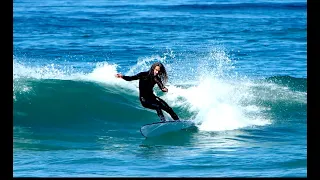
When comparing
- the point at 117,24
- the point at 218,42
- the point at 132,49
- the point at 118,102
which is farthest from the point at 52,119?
the point at 117,24

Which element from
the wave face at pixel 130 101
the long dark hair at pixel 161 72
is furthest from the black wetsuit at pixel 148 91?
the wave face at pixel 130 101

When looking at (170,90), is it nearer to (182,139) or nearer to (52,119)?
(52,119)

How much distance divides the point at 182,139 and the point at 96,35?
64.6ft

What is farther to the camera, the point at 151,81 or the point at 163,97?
the point at 163,97

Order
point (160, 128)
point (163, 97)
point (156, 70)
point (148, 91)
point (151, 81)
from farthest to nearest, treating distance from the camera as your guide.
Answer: point (163, 97) → point (160, 128) → point (148, 91) → point (151, 81) → point (156, 70)

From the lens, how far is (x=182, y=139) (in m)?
13.6

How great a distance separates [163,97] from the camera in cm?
1819

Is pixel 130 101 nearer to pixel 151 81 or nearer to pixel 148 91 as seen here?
pixel 148 91

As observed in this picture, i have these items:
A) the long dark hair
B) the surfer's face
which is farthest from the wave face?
the surfer's face

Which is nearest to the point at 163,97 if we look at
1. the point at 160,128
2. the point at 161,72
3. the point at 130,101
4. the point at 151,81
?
the point at 130,101

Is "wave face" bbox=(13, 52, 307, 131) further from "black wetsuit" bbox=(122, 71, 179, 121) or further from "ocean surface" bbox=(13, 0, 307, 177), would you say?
"black wetsuit" bbox=(122, 71, 179, 121)

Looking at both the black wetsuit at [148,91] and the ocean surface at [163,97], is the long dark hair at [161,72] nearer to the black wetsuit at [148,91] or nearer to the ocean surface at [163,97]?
the black wetsuit at [148,91]

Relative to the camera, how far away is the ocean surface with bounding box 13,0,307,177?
11.5 m

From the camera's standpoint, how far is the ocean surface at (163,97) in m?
11.5
